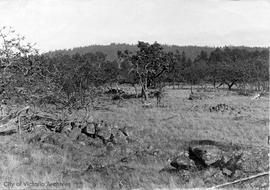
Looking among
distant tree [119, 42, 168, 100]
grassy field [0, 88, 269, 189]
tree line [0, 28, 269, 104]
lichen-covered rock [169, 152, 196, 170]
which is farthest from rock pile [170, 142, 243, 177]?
distant tree [119, 42, 168, 100]

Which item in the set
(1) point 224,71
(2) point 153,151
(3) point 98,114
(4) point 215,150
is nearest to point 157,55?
(3) point 98,114

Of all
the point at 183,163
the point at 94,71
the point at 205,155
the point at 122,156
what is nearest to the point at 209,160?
the point at 205,155

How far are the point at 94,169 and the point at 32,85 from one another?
12.8 feet

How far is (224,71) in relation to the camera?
63062 mm

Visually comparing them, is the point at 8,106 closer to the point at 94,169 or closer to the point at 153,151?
the point at 94,169

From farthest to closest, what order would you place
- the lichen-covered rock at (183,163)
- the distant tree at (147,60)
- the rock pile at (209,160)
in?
the distant tree at (147,60) → the lichen-covered rock at (183,163) → the rock pile at (209,160)

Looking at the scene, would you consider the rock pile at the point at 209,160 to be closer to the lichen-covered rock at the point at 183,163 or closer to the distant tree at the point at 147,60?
the lichen-covered rock at the point at 183,163

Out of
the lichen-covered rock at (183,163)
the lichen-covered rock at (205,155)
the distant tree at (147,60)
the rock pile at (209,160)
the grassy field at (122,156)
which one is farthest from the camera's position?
the distant tree at (147,60)

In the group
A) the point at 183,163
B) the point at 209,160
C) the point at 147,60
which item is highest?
the point at 147,60

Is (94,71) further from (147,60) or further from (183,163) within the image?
(183,163)

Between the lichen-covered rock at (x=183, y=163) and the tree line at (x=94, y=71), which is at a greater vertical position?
the tree line at (x=94, y=71)

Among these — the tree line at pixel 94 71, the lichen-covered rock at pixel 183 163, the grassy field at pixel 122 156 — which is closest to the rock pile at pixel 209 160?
the lichen-covered rock at pixel 183 163

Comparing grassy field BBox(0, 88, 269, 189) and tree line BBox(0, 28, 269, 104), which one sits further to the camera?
tree line BBox(0, 28, 269, 104)

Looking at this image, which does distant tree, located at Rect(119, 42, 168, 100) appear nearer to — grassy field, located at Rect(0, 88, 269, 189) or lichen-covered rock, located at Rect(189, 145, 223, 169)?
grassy field, located at Rect(0, 88, 269, 189)
